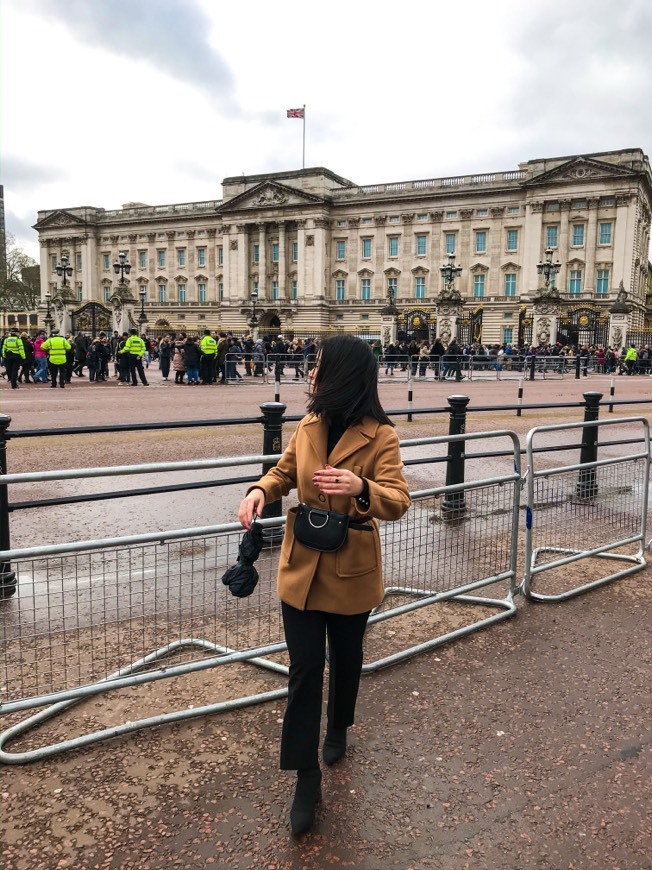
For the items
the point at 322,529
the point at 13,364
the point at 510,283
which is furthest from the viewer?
the point at 510,283

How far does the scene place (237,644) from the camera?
4.36m

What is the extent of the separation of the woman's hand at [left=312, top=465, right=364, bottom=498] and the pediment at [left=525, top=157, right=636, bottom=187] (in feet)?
240

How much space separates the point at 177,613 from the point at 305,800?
239 centimetres

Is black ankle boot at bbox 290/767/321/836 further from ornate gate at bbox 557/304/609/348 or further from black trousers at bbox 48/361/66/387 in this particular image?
ornate gate at bbox 557/304/609/348

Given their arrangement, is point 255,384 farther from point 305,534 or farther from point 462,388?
point 305,534

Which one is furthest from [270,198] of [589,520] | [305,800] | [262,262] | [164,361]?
[305,800]

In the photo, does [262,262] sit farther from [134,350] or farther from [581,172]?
[134,350]

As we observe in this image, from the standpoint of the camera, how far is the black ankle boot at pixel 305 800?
8.91ft

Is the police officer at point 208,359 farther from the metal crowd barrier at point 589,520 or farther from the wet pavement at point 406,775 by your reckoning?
the wet pavement at point 406,775

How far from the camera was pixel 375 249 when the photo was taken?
3194 inches

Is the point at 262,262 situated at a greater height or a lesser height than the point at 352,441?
greater

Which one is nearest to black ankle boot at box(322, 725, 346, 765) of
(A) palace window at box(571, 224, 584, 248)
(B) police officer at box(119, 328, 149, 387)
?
(B) police officer at box(119, 328, 149, 387)

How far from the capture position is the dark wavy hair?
110 inches

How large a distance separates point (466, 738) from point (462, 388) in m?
23.5
